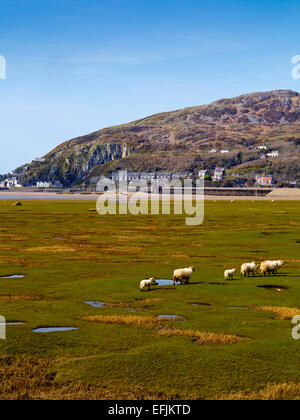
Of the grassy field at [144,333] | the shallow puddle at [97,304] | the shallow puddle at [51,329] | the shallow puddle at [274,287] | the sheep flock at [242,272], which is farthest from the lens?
the sheep flock at [242,272]

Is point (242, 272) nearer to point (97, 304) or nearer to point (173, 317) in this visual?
point (173, 317)

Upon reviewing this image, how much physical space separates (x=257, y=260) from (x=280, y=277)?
8.95 m

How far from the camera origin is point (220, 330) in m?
21.6

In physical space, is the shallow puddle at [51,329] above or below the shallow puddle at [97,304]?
above

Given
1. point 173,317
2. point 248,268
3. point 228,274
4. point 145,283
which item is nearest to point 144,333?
point 173,317

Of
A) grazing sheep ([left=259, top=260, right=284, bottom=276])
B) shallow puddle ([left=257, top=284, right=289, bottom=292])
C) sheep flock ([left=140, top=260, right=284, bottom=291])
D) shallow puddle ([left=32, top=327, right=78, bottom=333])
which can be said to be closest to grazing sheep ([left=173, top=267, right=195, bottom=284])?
sheep flock ([left=140, top=260, right=284, bottom=291])

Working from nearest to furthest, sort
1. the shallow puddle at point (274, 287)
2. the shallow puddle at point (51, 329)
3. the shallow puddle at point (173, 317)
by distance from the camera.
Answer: the shallow puddle at point (51, 329) → the shallow puddle at point (173, 317) → the shallow puddle at point (274, 287)

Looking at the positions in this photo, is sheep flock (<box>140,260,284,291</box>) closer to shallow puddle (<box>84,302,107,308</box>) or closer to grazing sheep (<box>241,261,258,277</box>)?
grazing sheep (<box>241,261,258,277</box>)

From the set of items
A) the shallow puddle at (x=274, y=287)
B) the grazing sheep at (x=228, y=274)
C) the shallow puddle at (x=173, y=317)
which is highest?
the grazing sheep at (x=228, y=274)

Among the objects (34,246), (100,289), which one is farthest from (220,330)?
(34,246)

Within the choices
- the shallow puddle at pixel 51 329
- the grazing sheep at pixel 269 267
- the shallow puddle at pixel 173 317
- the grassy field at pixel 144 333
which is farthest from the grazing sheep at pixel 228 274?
the shallow puddle at pixel 51 329

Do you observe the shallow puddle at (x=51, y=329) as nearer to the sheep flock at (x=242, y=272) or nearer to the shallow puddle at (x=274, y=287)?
the sheep flock at (x=242, y=272)
